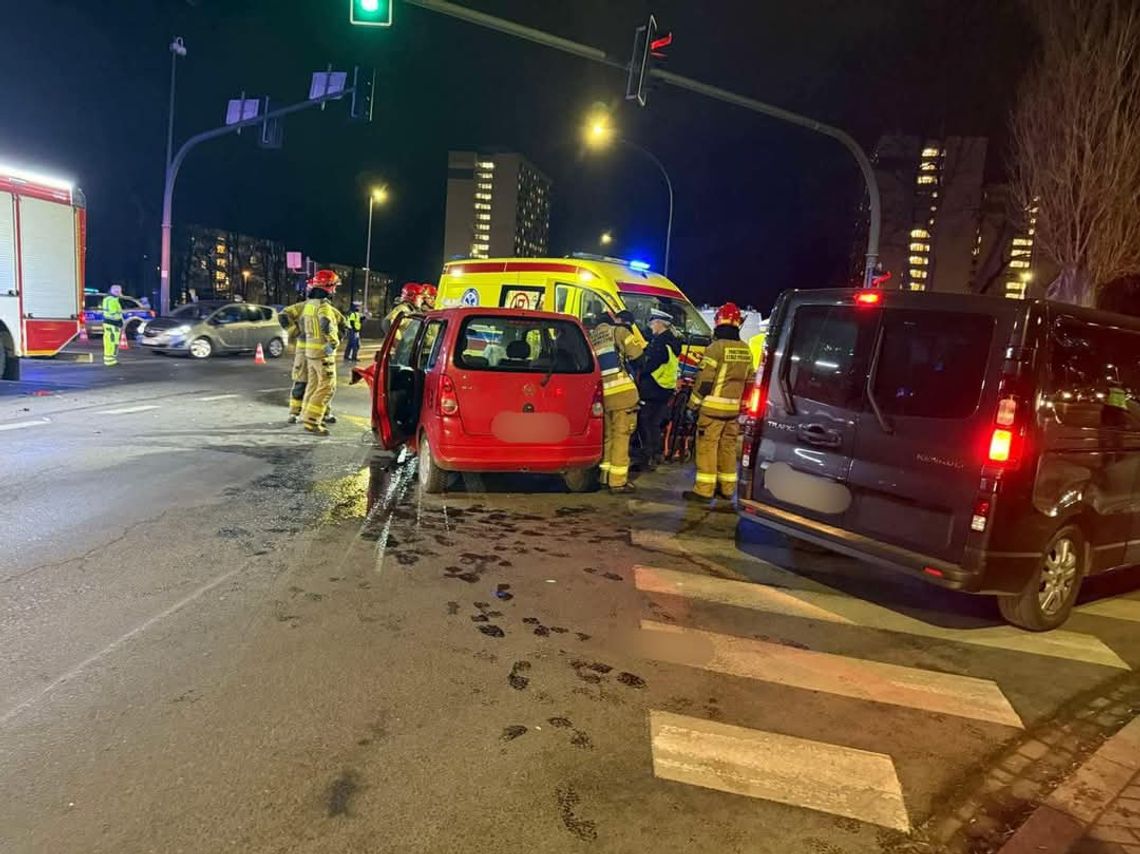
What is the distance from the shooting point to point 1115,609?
17.8 ft

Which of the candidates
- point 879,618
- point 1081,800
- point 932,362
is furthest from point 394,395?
point 1081,800

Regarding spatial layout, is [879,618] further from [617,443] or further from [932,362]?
[617,443]

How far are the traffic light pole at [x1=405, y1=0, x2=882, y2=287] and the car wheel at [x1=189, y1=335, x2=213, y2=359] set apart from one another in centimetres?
1392

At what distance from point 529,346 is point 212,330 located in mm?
16863

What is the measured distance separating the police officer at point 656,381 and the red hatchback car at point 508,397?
1558 mm

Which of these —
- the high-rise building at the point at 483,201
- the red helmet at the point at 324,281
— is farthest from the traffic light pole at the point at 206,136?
the high-rise building at the point at 483,201

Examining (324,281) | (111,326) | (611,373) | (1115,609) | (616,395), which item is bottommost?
(1115,609)

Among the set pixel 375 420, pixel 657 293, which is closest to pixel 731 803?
pixel 375 420

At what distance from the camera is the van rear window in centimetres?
438

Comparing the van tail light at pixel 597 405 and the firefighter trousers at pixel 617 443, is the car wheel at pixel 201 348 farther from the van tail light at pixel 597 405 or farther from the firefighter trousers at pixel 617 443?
the van tail light at pixel 597 405

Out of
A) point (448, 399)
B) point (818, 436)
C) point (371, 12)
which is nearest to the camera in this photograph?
point (818, 436)

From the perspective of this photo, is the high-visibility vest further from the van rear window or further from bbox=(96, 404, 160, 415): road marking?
bbox=(96, 404, 160, 415): road marking

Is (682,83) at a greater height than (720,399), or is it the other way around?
(682,83)

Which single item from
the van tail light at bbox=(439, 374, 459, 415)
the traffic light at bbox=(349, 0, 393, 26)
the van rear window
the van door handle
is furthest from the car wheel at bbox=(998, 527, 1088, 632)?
the traffic light at bbox=(349, 0, 393, 26)
